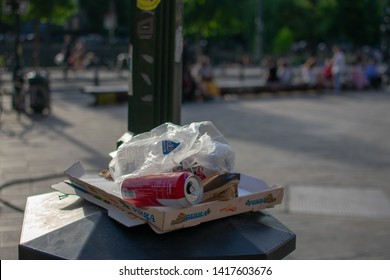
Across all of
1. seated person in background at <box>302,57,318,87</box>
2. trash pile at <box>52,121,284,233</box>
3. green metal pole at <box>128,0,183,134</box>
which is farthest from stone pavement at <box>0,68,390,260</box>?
seated person in background at <box>302,57,318,87</box>

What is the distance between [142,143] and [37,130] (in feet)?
31.7

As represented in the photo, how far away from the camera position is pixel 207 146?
2893 mm

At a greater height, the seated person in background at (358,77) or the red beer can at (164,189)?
the red beer can at (164,189)

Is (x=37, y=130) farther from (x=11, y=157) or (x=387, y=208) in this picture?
(x=387, y=208)

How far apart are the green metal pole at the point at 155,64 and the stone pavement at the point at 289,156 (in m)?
1.21

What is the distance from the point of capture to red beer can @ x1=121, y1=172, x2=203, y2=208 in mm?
2596

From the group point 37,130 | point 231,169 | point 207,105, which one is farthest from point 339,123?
point 231,169

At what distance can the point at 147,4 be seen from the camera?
357cm

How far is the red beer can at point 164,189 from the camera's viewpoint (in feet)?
8.52

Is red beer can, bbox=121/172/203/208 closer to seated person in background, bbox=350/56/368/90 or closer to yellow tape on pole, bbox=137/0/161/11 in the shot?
yellow tape on pole, bbox=137/0/161/11

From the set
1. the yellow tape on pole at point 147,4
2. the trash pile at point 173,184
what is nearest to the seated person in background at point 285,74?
A: the yellow tape on pole at point 147,4

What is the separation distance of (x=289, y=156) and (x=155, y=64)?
264 inches

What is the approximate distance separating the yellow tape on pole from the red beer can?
47.1 inches

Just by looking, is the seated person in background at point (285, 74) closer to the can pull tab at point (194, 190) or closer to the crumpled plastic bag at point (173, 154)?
the crumpled plastic bag at point (173, 154)
